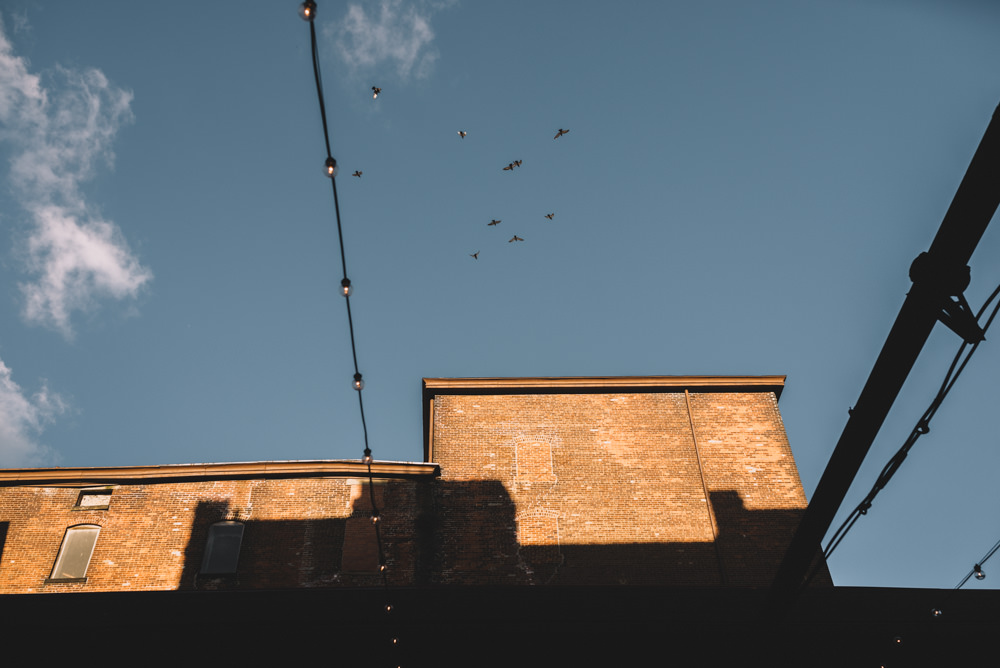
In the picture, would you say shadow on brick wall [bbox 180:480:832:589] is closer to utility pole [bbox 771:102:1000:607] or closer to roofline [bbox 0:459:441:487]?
roofline [bbox 0:459:441:487]

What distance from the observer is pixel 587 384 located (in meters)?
19.0

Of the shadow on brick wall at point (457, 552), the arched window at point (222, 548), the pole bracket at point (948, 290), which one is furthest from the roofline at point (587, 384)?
the pole bracket at point (948, 290)

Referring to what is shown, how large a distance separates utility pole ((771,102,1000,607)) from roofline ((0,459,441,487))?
1204 cm

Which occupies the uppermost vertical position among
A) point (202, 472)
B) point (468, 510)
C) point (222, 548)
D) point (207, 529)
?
point (202, 472)

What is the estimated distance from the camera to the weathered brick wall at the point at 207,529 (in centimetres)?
1533

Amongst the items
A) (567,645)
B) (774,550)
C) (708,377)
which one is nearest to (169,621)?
(567,645)

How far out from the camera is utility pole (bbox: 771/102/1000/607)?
417cm

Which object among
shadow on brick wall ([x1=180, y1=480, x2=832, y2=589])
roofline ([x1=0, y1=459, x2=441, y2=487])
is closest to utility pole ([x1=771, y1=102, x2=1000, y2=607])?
shadow on brick wall ([x1=180, y1=480, x2=832, y2=589])

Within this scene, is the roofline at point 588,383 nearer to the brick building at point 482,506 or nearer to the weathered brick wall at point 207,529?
the brick building at point 482,506

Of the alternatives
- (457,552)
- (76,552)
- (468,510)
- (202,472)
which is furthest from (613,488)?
(76,552)

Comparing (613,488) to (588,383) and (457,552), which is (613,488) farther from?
(457,552)

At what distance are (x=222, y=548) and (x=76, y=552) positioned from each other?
3.53m

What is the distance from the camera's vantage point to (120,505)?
16.6 metres

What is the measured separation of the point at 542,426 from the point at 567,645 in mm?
10241
